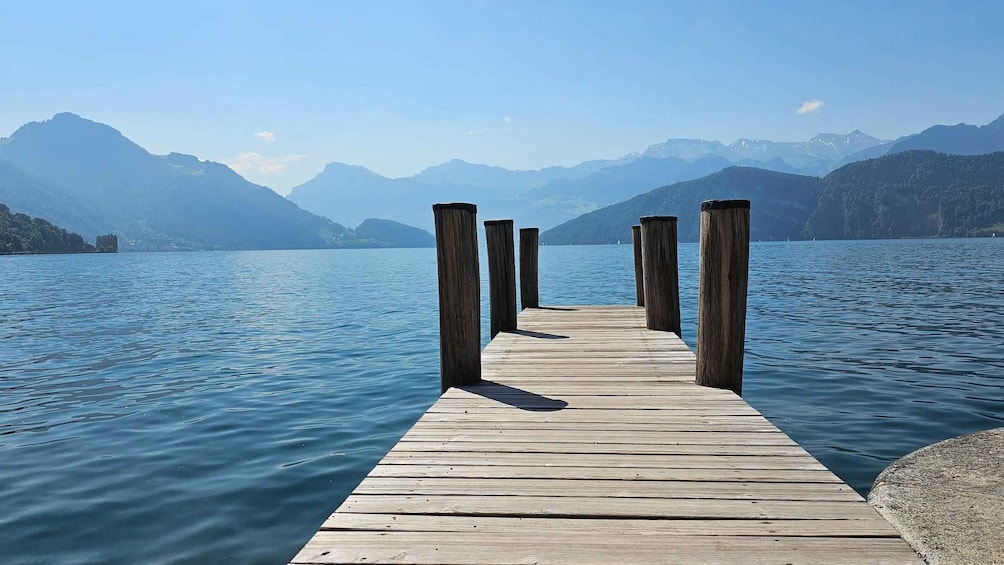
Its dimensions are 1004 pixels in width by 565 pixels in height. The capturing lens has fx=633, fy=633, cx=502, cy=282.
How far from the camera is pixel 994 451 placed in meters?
4.84

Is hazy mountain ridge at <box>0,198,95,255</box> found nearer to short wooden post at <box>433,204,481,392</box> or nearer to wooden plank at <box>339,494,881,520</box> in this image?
short wooden post at <box>433,204,481,392</box>

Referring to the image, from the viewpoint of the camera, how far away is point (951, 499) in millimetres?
3912

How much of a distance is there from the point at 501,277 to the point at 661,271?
2.22m

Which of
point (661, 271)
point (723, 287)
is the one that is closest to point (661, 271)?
point (661, 271)

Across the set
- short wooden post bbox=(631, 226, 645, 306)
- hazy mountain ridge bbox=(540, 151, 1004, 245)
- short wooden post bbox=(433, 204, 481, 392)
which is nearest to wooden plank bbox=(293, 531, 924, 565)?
short wooden post bbox=(433, 204, 481, 392)

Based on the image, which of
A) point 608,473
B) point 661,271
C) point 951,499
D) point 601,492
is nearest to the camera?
point 601,492

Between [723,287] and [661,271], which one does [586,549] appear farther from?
[661,271]

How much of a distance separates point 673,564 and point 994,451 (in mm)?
3995

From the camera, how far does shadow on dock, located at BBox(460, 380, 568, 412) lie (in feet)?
15.9

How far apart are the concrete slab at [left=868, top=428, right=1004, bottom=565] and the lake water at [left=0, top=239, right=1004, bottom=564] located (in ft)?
3.66

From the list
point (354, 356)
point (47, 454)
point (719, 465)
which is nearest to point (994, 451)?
point (719, 465)

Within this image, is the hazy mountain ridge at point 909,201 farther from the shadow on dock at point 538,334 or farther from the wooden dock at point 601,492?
the wooden dock at point 601,492

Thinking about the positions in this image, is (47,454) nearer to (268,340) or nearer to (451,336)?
(451,336)

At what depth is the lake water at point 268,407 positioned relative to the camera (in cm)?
509
